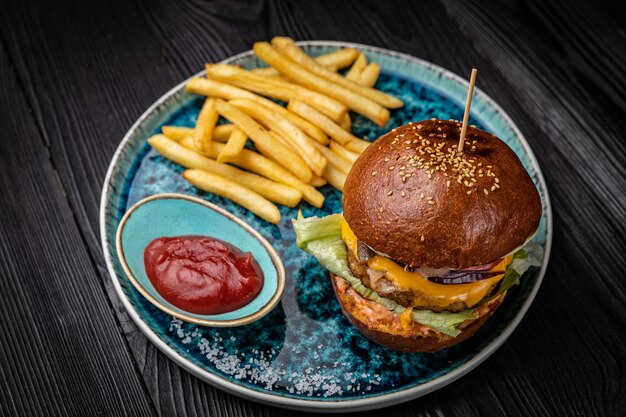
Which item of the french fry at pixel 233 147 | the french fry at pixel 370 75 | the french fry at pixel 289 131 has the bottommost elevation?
the french fry at pixel 233 147

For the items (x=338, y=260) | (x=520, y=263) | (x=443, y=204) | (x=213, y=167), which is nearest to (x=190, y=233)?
(x=213, y=167)

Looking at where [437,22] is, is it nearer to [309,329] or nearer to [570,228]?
[570,228]

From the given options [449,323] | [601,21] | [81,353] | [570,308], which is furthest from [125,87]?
[601,21]

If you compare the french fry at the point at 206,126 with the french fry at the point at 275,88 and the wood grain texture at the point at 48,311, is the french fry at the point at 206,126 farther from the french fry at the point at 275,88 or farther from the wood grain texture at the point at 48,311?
the wood grain texture at the point at 48,311

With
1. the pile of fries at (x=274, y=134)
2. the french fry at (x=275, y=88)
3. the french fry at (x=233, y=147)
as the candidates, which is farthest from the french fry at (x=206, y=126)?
the french fry at (x=275, y=88)

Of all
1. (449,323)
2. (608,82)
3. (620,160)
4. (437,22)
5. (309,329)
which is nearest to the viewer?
(449,323)

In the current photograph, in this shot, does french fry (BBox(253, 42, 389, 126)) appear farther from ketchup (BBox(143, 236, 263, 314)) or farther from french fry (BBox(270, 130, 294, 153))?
ketchup (BBox(143, 236, 263, 314))
